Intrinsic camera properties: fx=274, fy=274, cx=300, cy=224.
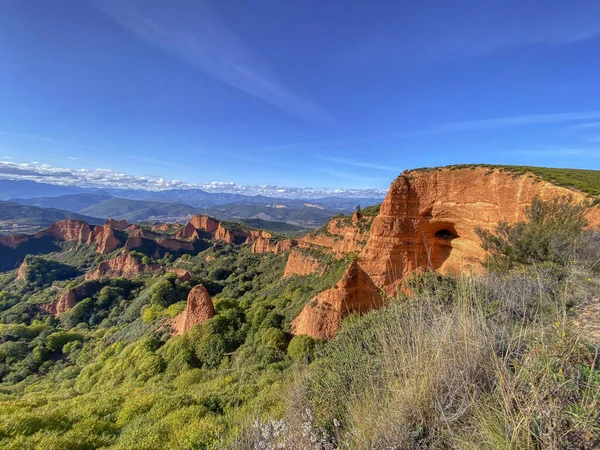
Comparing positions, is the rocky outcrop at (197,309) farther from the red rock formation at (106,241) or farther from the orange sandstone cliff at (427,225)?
the red rock formation at (106,241)

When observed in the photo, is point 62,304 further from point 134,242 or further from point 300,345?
point 300,345

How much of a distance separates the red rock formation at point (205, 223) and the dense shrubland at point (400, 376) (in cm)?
9059

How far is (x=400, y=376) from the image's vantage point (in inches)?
127

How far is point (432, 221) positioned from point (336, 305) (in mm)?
9968

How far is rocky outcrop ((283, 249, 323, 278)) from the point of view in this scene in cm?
3558

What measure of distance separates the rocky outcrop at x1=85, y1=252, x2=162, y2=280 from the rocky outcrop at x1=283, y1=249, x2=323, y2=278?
47.3m

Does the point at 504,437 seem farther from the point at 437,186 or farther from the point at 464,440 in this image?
the point at 437,186

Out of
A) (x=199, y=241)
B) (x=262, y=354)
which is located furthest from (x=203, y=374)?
(x=199, y=241)

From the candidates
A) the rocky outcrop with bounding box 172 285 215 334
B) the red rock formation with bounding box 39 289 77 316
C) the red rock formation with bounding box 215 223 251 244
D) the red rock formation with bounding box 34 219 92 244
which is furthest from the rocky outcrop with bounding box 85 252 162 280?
the rocky outcrop with bounding box 172 285 215 334

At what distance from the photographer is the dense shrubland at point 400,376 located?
2453mm

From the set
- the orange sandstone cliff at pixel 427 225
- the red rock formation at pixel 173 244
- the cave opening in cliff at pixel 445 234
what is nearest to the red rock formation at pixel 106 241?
the red rock formation at pixel 173 244

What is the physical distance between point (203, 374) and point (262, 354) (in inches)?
141

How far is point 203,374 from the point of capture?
16.0m

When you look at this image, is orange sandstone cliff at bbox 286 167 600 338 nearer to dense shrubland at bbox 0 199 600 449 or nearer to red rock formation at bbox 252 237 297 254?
dense shrubland at bbox 0 199 600 449
